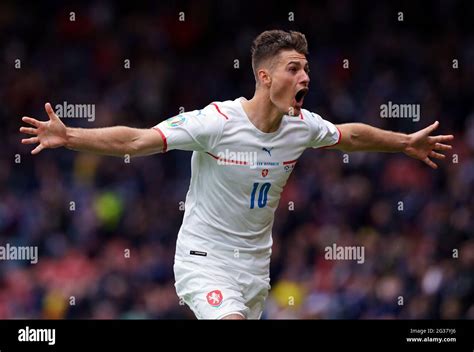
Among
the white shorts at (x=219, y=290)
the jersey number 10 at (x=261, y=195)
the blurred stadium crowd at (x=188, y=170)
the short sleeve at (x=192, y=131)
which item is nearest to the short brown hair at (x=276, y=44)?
the short sleeve at (x=192, y=131)

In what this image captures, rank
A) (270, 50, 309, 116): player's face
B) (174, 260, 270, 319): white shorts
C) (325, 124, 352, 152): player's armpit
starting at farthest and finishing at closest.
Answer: (325, 124, 352, 152): player's armpit → (270, 50, 309, 116): player's face → (174, 260, 270, 319): white shorts

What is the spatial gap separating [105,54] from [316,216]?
4449 mm

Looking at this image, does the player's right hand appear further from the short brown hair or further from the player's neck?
the short brown hair

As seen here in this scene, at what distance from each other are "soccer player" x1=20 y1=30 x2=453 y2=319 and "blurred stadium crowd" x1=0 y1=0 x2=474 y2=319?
144 inches

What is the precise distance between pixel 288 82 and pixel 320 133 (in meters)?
0.50

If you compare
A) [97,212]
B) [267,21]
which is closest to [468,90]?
[267,21]

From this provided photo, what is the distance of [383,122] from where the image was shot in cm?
1517

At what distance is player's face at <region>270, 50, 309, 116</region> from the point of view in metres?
8.10

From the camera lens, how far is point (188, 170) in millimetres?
15430

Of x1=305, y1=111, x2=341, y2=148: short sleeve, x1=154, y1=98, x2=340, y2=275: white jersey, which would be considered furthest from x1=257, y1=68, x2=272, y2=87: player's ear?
x1=305, y1=111, x2=341, y2=148: short sleeve

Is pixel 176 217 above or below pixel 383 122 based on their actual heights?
below

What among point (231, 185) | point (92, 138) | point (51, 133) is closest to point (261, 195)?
point (231, 185)

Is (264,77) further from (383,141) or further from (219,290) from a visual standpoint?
(219,290)

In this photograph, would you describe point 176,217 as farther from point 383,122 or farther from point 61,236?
point 383,122
